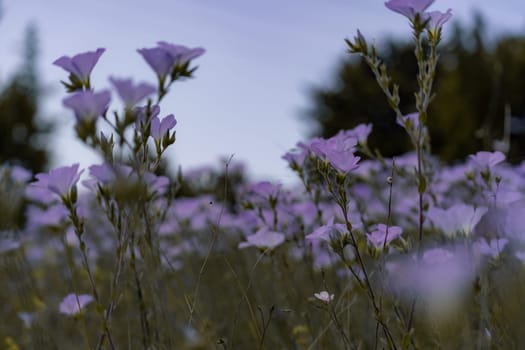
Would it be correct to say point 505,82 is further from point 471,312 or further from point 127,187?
point 127,187

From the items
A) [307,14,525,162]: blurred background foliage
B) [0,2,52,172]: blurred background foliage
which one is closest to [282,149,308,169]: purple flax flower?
[307,14,525,162]: blurred background foliage

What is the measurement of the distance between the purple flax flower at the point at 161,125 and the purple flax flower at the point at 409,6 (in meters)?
0.53

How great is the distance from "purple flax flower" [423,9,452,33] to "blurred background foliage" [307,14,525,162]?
11158 mm

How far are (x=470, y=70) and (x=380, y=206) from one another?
14354mm

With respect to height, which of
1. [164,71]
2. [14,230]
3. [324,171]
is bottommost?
[14,230]

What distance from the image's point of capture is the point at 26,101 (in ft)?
58.2

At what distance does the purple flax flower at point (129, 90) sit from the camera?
1.10 meters

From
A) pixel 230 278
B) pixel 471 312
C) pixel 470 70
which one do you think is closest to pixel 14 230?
pixel 230 278

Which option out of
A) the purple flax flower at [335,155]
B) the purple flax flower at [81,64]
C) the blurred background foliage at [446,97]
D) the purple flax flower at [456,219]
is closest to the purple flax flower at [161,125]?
the purple flax flower at [81,64]

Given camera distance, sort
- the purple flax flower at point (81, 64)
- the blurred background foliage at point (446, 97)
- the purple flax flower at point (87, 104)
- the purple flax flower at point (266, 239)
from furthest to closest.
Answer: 1. the blurred background foliage at point (446, 97)
2. the purple flax flower at point (266, 239)
3. the purple flax flower at point (81, 64)
4. the purple flax flower at point (87, 104)

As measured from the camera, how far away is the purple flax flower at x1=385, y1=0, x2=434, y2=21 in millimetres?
1243

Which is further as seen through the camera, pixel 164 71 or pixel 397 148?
pixel 397 148

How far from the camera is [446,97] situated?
15109mm

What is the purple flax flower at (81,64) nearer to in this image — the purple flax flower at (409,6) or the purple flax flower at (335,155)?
the purple flax flower at (335,155)
